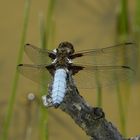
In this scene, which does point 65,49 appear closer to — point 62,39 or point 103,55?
point 103,55

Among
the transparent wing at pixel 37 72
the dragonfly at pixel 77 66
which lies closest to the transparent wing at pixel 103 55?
the dragonfly at pixel 77 66

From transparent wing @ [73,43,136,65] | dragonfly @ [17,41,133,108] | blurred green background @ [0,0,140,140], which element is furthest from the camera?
blurred green background @ [0,0,140,140]

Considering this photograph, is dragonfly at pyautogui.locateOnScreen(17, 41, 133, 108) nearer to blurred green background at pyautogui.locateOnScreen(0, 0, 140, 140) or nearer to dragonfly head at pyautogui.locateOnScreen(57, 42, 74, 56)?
dragonfly head at pyautogui.locateOnScreen(57, 42, 74, 56)

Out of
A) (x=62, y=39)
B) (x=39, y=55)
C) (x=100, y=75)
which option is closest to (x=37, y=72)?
(x=39, y=55)

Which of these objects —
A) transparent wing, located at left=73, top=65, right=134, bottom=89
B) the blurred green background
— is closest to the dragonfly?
transparent wing, located at left=73, top=65, right=134, bottom=89

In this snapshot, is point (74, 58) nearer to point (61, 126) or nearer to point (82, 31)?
point (61, 126)

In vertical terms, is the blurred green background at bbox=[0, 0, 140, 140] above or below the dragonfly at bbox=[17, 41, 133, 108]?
above

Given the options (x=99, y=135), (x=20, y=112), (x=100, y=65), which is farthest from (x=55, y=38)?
(x=99, y=135)
